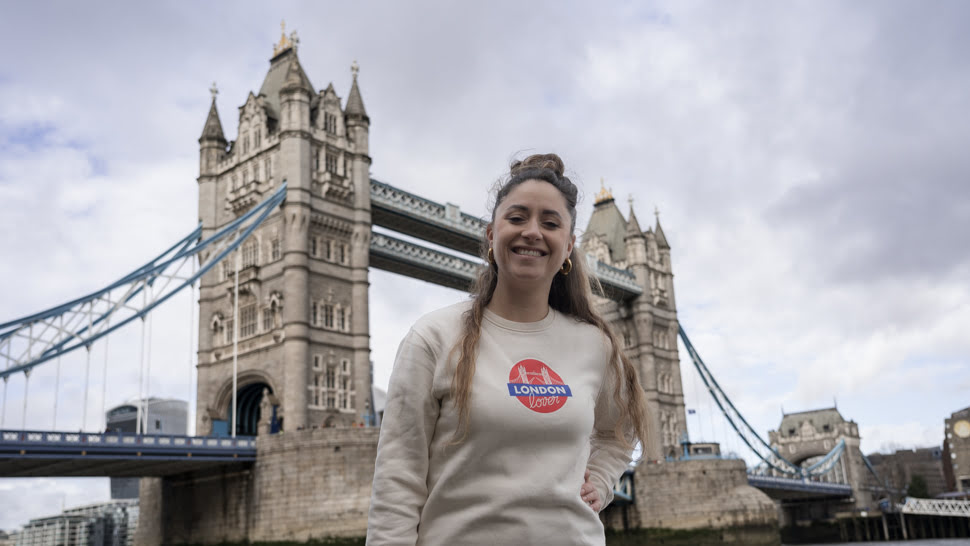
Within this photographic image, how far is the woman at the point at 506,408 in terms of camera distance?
7.41ft

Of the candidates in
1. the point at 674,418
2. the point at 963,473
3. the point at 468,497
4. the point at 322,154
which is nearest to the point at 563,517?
the point at 468,497

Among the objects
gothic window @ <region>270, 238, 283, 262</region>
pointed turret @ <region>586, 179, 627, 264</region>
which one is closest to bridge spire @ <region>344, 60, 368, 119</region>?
gothic window @ <region>270, 238, 283, 262</region>

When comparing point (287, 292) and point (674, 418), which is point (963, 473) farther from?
point (287, 292)

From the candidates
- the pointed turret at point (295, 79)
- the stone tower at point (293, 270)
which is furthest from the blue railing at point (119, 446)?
the pointed turret at point (295, 79)

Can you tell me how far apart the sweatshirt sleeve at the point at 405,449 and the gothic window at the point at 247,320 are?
97.2 ft

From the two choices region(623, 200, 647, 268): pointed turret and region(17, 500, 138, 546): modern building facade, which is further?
region(17, 500, 138, 546): modern building facade

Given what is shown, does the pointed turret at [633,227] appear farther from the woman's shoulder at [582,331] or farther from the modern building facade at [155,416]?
the woman's shoulder at [582,331]

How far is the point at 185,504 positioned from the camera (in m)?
29.1

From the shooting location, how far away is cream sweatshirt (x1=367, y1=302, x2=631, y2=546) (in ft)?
7.36

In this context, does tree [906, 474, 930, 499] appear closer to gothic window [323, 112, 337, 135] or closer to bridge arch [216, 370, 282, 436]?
bridge arch [216, 370, 282, 436]

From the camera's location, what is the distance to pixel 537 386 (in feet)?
7.72

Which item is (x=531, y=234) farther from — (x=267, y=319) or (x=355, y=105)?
(x=355, y=105)

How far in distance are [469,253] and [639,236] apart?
44.1ft

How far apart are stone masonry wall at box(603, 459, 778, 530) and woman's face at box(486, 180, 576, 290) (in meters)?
34.2
